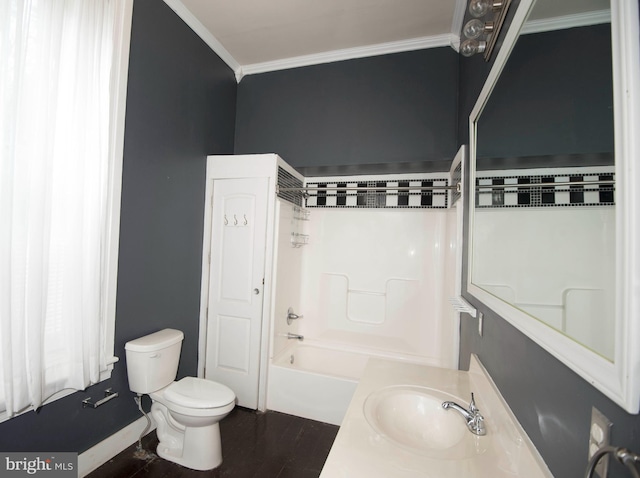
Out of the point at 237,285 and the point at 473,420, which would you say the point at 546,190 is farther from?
the point at 237,285

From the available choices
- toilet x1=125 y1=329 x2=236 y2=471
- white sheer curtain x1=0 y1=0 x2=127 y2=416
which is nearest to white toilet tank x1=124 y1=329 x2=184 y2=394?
toilet x1=125 y1=329 x2=236 y2=471

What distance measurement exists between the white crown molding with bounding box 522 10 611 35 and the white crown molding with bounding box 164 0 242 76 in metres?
2.37

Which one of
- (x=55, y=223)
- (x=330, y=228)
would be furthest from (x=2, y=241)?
(x=330, y=228)

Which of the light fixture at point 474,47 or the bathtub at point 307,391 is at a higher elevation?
the light fixture at point 474,47

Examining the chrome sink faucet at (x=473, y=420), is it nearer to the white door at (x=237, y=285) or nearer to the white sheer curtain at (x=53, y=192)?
the white door at (x=237, y=285)

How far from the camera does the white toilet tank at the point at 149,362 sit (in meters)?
1.74

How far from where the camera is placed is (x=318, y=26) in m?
2.28

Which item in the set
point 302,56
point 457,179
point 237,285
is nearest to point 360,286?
point 237,285

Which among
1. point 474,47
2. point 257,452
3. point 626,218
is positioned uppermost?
point 474,47

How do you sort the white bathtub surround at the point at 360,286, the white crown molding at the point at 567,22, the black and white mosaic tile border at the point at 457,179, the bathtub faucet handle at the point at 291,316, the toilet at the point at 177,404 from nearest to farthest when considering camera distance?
the white crown molding at the point at 567,22 → the toilet at the point at 177,404 → the black and white mosaic tile border at the point at 457,179 → the white bathtub surround at the point at 360,286 → the bathtub faucet handle at the point at 291,316

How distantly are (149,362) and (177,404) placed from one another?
322 millimetres

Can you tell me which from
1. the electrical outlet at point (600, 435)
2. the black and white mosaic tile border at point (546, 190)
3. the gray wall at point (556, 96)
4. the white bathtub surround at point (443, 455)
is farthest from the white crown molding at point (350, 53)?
the electrical outlet at point (600, 435)

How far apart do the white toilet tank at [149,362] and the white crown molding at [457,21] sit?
10.3 ft

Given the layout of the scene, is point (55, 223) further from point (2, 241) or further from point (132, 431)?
point (132, 431)
